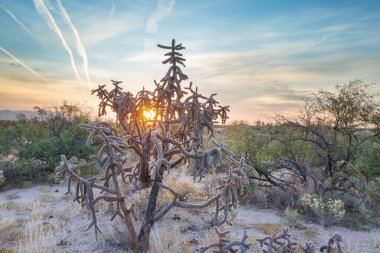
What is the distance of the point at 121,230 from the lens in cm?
673

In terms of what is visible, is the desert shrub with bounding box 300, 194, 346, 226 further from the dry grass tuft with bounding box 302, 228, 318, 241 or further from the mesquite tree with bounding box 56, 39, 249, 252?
the mesquite tree with bounding box 56, 39, 249, 252

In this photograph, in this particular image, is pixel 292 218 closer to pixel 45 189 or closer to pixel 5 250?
pixel 5 250

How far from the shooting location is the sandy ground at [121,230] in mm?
6270

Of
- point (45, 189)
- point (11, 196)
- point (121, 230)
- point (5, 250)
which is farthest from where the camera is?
point (45, 189)

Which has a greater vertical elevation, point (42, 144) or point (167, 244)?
point (42, 144)

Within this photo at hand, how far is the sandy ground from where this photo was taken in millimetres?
6270

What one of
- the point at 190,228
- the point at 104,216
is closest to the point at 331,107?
the point at 190,228

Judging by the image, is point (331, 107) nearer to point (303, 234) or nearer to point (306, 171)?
point (306, 171)

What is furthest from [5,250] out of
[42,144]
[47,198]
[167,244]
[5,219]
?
[42,144]

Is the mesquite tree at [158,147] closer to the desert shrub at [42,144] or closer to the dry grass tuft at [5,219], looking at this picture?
the dry grass tuft at [5,219]

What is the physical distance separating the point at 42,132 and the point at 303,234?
13.7 meters

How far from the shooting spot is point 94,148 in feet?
49.2

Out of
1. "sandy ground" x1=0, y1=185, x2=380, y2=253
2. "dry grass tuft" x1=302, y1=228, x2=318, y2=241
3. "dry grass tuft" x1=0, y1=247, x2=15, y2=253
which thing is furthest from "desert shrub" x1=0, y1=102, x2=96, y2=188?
"dry grass tuft" x1=302, y1=228, x2=318, y2=241

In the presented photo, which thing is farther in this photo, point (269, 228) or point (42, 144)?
point (42, 144)
